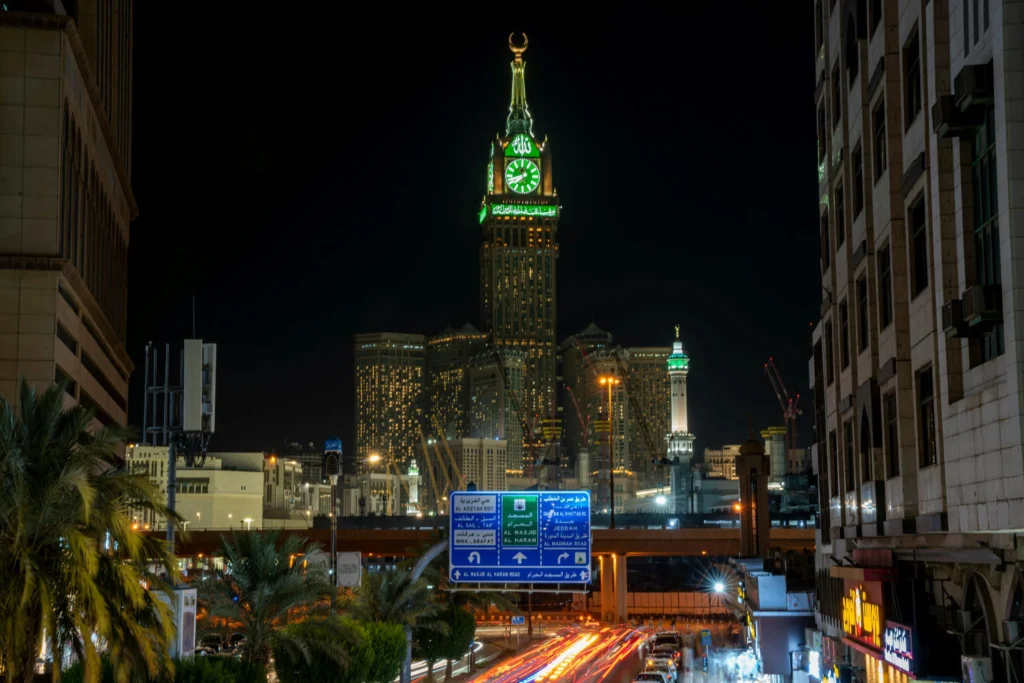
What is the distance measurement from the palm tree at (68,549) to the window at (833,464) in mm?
24770

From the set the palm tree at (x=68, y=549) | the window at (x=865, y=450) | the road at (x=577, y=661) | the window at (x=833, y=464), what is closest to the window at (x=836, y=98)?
the window at (x=833, y=464)

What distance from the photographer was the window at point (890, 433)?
30.3 meters

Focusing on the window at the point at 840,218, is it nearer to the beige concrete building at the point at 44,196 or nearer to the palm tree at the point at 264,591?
the palm tree at the point at 264,591

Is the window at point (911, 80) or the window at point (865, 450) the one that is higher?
→ the window at point (911, 80)

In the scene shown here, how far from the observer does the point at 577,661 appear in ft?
234

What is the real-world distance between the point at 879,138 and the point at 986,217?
459 inches

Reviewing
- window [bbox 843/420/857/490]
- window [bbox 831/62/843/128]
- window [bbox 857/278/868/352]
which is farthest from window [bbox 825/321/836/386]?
window [bbox 857/278/868/352]

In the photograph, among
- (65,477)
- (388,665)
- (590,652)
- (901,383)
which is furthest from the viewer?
(590,652)

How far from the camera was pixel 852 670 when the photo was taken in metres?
38.3

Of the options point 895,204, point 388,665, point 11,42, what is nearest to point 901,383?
point 895,204

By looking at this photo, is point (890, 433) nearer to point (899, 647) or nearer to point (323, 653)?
point (899, 647)

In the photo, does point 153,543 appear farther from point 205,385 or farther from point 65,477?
point 205,385

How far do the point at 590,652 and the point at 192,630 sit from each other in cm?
5151

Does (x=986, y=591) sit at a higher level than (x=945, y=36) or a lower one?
lower
